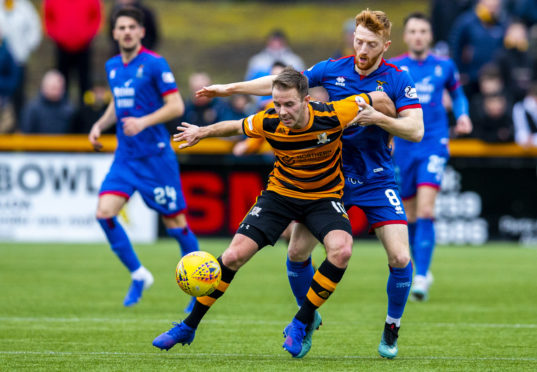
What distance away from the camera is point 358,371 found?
6152 mm

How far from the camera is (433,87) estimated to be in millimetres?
10633

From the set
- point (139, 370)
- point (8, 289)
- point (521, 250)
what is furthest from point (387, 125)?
point (521, 250)

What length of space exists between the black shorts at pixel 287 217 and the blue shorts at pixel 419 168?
12.1ft

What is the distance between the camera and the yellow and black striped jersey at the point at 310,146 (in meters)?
6.76

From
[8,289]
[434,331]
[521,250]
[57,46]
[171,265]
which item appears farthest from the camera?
[57,46]

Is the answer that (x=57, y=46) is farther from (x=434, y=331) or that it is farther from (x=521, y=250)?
(x=434, y=331)

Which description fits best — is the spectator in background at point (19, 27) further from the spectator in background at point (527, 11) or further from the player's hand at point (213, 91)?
the player's hand at point (213, 91)

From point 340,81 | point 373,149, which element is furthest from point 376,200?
point 340,81

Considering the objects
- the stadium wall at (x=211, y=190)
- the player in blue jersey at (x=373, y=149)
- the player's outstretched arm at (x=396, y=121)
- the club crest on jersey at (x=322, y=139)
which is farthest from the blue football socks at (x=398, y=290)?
the stadium wall at (x=211, y=190)

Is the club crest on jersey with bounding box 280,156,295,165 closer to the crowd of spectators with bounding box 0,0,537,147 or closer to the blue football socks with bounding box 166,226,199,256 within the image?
the blue football socks with bounding box 166,226,199,256

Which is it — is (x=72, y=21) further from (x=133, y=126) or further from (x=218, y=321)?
(x=218, y=321)

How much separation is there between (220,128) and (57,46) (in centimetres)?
1139

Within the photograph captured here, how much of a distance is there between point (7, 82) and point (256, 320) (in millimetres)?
10615

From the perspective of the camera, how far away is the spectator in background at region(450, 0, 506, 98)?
17141 millimetres
